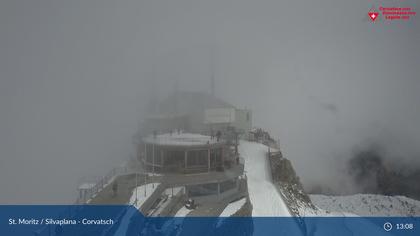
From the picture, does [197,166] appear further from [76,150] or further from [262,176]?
[76,150]

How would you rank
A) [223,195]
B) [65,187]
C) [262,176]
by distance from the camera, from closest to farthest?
1. [223,195]
2. [65,187]
3. [262,176]

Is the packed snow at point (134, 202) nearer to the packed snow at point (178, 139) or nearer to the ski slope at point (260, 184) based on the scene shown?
the packed snow at point (178, 139)

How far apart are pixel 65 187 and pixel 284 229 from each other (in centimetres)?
409

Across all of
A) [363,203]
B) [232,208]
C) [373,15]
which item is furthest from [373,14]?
[363,203]

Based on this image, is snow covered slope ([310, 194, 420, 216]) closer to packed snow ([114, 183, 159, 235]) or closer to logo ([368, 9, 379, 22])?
logo ([368, 9, 379, 22])

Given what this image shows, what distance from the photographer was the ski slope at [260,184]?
5328 mm

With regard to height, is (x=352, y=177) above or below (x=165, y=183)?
below

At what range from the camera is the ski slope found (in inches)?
210

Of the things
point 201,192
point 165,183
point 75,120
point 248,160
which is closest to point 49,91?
point 75,120

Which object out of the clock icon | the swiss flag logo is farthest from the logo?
the clock icon

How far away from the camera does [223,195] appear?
5723 mm

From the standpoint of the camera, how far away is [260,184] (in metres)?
6.71

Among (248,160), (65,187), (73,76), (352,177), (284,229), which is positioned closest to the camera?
(284,229)

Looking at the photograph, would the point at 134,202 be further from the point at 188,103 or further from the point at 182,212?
the point at 188,103
